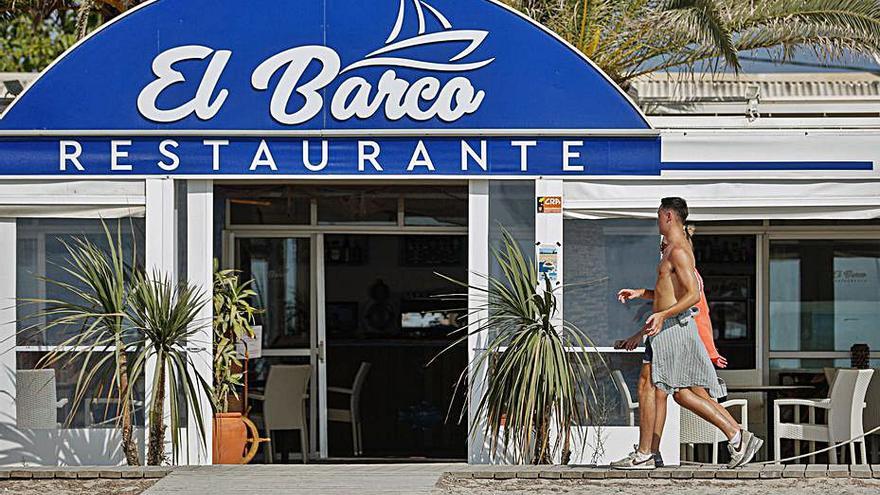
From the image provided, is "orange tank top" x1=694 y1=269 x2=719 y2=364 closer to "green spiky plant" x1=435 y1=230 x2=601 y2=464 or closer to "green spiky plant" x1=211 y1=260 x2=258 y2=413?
"green spiky plant" x1=435 y1=230 x2=601 y2=464

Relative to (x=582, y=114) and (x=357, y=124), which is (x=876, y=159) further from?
(x=357, y=124)

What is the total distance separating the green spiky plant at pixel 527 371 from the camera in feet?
27.5

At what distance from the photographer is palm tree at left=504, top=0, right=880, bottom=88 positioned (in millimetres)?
11188

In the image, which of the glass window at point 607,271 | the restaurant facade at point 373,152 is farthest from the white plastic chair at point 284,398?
the glass window at point 607,271

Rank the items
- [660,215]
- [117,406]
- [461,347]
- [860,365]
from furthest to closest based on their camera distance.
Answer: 1. [461,347]
2. [860,365]
3. [117,406]
4. [660,215]

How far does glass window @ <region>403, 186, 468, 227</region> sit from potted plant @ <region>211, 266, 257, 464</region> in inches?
82.7

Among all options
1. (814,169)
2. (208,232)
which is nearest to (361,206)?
(208,232)

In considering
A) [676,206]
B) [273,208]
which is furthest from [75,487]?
[273,208]

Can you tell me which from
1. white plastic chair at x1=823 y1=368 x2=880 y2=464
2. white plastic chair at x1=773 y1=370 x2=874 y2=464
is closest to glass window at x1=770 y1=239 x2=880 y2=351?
white plastic chair at x1=823 y1=368 x2=880 y2=464

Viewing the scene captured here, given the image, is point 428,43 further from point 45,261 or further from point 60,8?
point 60,8

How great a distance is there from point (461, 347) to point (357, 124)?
4973 mm

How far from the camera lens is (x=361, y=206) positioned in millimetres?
11562

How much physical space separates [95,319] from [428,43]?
297 centimetres

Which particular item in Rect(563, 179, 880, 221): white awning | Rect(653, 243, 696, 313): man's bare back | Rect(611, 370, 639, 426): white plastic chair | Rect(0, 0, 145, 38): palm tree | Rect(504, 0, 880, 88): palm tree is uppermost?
Rect(0, 0, 145, 38): palm tree
